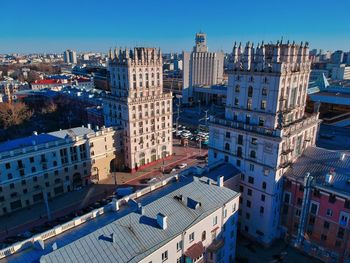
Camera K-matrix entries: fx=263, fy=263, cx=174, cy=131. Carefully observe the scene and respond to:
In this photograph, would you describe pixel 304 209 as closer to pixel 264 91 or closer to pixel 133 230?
pixel 264 91

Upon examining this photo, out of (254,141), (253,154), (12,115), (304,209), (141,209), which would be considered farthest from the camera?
(12,115)

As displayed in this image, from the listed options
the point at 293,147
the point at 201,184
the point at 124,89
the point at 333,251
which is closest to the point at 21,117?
the point at 124,89

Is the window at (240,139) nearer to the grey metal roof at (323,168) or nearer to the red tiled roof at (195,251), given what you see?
the grey metal roof at (323,168)

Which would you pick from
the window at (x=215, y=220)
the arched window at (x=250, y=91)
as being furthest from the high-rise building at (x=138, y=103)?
the window at (x=215, y=220)

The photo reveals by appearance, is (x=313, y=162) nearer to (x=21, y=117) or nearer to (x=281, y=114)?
(x=281, y=114)

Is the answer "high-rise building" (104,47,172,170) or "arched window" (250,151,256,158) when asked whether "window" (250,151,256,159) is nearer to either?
"arched window" (250,151,256,158)

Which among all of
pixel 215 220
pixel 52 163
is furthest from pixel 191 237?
pixel 52 163
